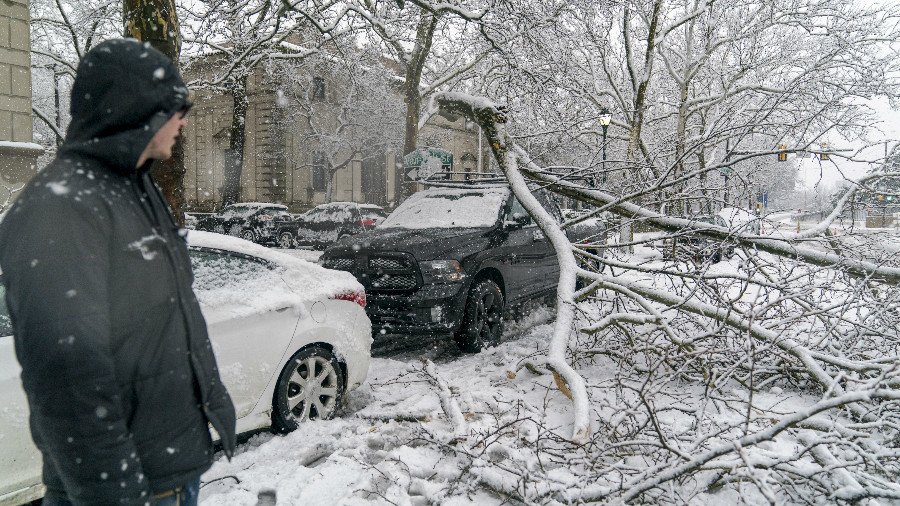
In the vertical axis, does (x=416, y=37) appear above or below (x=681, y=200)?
above

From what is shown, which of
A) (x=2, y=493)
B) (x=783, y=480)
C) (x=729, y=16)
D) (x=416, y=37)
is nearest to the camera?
(x=2, y=493)

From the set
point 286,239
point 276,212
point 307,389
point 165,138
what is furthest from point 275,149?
point 165,138

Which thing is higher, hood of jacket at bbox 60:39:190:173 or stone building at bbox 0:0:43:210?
stone building at bbox 0:0:43:210

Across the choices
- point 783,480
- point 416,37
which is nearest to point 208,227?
point 416,37

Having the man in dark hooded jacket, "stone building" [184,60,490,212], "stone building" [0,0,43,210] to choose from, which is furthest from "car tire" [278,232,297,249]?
the man in dark hooded jacket

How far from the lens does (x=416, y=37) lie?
53.8 feet

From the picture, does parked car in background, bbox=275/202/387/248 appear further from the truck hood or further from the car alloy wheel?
the truck hood

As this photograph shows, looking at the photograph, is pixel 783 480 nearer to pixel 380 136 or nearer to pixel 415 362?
pixel 415 362

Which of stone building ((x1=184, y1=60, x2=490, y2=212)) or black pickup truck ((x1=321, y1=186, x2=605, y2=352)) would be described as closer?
black pickup truck ((x1=321, y1=186, x2=605, y2=352))

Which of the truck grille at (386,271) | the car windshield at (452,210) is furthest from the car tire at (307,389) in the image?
the car windshield at (452,210)

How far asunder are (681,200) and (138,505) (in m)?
5.49

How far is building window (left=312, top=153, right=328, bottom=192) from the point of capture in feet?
111

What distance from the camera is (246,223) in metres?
21.9

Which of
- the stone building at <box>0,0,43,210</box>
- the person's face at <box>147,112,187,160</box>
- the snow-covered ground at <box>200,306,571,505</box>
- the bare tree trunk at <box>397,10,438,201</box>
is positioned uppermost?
the bare tree trunk at <box>397,10,438,201</box>
